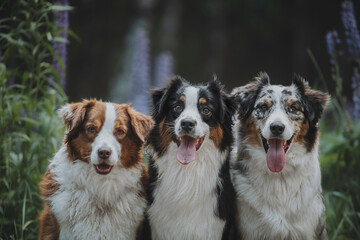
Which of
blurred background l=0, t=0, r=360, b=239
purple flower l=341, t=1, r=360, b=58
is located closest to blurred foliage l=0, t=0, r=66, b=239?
blurred background l=0, t=0, r=360, b=239

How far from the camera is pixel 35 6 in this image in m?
4.29

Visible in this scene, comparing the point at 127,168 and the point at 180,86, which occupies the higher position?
the point at 180,86

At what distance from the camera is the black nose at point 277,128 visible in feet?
10.9

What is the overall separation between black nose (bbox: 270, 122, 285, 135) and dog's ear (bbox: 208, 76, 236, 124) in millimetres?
481

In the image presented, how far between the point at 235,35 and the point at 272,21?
217cm

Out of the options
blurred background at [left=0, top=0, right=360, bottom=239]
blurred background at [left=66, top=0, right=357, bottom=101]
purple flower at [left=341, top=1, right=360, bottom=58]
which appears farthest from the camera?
blurred background at [left=66, top=0, right=357, bottom=101]

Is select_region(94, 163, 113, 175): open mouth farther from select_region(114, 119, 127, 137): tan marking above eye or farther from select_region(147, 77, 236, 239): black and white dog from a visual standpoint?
select_region(147, 77, 236, 239): black and white dog

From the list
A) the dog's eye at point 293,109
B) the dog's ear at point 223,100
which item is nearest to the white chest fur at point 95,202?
the dog's ear at point 223,100

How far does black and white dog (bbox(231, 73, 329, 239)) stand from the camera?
3471 millimetres

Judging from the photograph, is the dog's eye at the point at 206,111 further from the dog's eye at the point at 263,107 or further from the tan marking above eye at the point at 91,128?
the tan marking above eye at the point at 91,128

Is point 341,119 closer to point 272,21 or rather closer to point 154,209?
point 154,209

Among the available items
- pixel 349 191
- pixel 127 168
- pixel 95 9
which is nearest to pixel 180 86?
→ pixel 127 168

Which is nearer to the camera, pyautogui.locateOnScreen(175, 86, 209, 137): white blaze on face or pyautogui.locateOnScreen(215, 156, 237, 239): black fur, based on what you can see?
pyautogui.locateOnScreen(175, 86, 209, 137): white blaze on face

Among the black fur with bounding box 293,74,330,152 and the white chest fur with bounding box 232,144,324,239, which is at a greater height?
the black fur with bounding box 293,74,330,152
